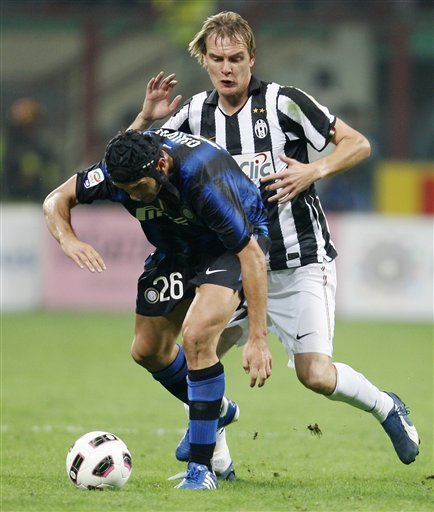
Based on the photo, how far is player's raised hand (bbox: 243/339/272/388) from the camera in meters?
5.38

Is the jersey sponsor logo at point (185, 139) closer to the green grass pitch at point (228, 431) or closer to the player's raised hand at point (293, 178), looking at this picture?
the player's raised hand at point (293, 178)

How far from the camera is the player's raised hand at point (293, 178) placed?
5.86 m

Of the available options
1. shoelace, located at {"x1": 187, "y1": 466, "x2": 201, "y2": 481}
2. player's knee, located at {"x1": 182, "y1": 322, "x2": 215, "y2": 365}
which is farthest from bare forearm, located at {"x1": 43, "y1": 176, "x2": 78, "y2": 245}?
shoelace, located at {"x1": 187, "y1": 466, "x2": 201, "y2": 481}

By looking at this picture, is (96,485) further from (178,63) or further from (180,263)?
(178,63)

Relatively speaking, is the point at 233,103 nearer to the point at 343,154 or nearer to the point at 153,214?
the point at 343,154

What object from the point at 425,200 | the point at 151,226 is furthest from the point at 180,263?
the point at 425,200

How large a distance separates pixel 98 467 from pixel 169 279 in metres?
1.04

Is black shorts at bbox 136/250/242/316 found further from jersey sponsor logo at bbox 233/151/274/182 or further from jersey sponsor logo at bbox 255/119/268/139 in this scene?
jersey sponsor logo at bbox 255/119/268/139

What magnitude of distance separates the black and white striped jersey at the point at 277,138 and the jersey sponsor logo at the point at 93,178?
2.07ft

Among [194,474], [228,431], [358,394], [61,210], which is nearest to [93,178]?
[61,210]

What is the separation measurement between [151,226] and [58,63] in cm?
1394

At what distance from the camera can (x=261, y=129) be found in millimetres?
6242

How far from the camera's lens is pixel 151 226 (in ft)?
19.6

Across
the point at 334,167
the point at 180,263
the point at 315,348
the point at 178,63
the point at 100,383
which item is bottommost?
the point at 100,383
